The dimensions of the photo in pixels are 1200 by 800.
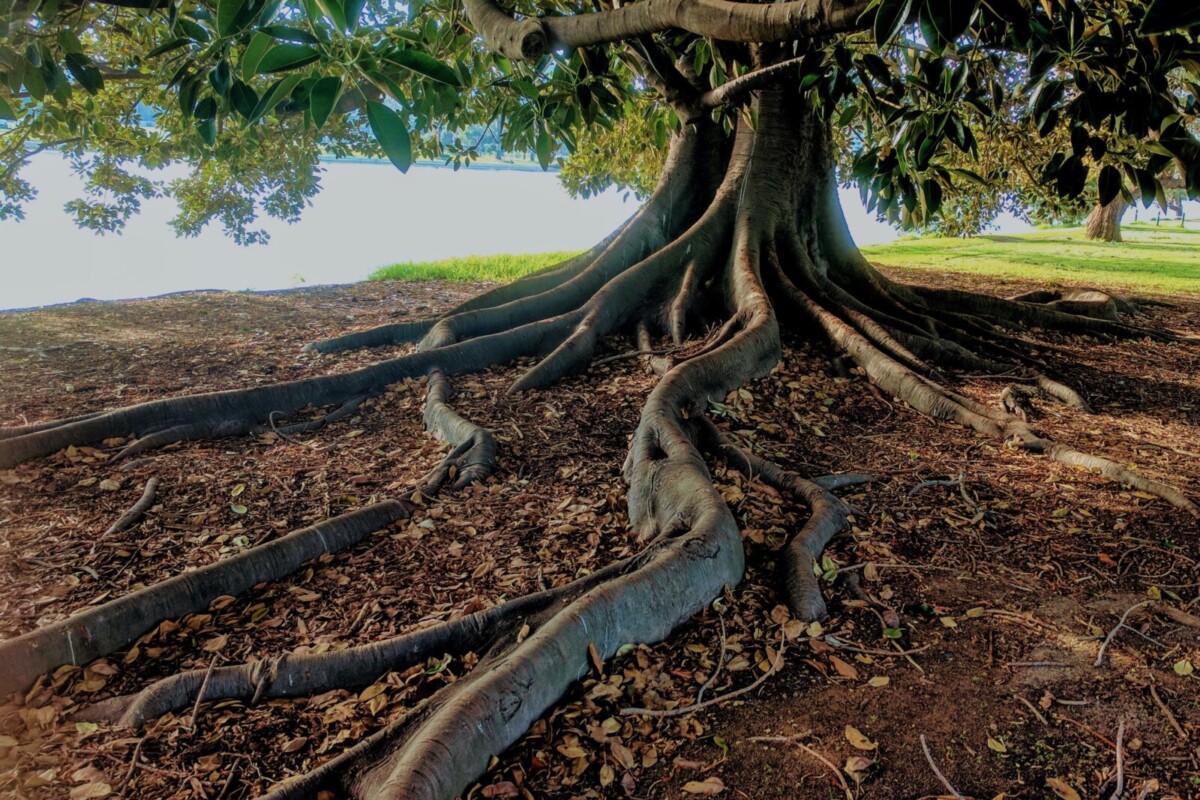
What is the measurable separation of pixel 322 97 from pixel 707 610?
2384 mm

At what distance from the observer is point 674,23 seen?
2.39m

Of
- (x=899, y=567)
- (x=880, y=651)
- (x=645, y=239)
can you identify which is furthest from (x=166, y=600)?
(x=645, y=239)

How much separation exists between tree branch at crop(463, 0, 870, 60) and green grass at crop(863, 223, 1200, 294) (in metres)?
12.0

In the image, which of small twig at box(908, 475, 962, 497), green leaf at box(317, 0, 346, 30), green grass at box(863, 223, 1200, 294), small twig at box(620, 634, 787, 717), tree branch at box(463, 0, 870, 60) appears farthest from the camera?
green grass at box(863, 223, 1200, 294)

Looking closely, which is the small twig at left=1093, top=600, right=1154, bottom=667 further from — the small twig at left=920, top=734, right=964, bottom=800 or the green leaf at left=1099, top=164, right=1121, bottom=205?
the green leaf at left=1099, top=164, right=1121, bottom=205

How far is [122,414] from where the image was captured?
4910mm

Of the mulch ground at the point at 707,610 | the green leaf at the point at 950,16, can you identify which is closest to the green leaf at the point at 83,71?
the mulch ground at the point at 707,610

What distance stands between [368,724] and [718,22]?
258cm

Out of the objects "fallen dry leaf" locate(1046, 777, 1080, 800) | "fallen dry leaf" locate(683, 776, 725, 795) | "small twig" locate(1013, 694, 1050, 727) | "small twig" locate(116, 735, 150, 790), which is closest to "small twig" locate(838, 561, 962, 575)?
"small twig" locate(1013, 694, 1050, 727)

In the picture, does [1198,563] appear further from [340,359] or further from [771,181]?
[340,359]

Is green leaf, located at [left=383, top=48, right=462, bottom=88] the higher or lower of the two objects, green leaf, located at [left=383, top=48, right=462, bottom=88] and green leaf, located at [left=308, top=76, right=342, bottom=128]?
the higher

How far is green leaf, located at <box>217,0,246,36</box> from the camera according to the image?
5.14 feet

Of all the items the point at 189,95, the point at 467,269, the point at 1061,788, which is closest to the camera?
the point at 1061,788

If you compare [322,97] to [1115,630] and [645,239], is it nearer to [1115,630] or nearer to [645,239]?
[1115,630]
